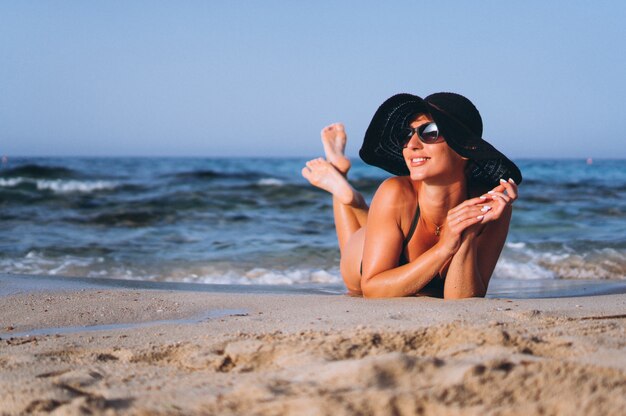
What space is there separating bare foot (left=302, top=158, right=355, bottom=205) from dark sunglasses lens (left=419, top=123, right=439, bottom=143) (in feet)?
4.60

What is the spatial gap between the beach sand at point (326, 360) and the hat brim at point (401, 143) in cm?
76

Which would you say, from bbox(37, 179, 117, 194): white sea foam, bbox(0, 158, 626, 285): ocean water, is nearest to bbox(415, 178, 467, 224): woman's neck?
bbox(0, 158, 626, 285): ocean water

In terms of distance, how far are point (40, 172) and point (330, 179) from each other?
17.3 metres

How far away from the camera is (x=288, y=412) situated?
2.01 m

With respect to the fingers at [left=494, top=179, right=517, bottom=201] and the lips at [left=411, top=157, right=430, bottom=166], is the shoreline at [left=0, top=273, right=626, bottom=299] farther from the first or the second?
the lips at [left=411, top=157, right=430, bottom=166]

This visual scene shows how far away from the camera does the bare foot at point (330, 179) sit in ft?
17.6

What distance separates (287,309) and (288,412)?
2050 mm

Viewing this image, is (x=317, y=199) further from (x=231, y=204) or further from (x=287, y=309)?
(x=287, y=309)

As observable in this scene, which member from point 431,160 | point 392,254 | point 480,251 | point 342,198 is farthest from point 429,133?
point 342,198

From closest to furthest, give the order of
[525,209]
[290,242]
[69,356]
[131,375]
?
[131,375], [69,356], [290,242], [525,209]

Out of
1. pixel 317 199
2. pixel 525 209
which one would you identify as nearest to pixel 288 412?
pixel 525 209

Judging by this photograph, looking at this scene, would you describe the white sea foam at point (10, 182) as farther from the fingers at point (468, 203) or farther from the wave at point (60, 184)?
the fingers at point (468, 203)

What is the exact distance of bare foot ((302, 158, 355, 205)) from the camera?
536 cm

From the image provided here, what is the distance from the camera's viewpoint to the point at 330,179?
5484 millimetres
